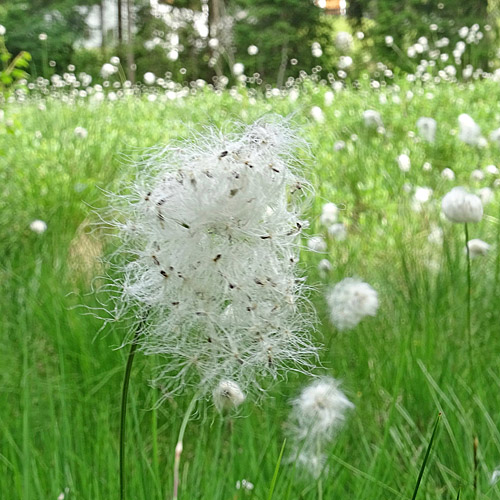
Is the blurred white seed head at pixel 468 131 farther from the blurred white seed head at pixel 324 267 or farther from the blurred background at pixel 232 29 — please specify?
the blurred background at pixel 232 29

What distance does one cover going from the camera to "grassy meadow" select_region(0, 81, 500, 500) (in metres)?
1.28

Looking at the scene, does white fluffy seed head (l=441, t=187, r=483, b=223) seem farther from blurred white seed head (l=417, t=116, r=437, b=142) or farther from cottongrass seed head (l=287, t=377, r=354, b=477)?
blurred white seed head (l=417, t=116, r=437, b=142)

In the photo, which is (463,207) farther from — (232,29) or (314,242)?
(232,29)

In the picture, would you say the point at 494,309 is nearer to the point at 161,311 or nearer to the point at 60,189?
the point at 161,311

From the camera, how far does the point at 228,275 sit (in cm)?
81

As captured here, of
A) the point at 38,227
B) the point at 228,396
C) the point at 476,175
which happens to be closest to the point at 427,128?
the point at 476,175

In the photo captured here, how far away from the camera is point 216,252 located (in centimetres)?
81

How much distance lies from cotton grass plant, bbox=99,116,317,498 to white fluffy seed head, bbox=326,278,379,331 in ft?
2.90

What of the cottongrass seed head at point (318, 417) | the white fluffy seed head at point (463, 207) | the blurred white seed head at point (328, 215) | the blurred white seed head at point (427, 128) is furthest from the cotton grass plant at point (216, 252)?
the blurred white seed head at point (427, 128)

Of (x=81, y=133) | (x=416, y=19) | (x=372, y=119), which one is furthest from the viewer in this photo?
(x=416, y=19)

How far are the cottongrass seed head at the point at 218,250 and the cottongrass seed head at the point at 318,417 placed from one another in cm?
61

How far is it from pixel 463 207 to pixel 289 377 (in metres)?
0.72

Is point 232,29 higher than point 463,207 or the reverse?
the reverse

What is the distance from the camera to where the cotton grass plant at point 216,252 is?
81 cm
